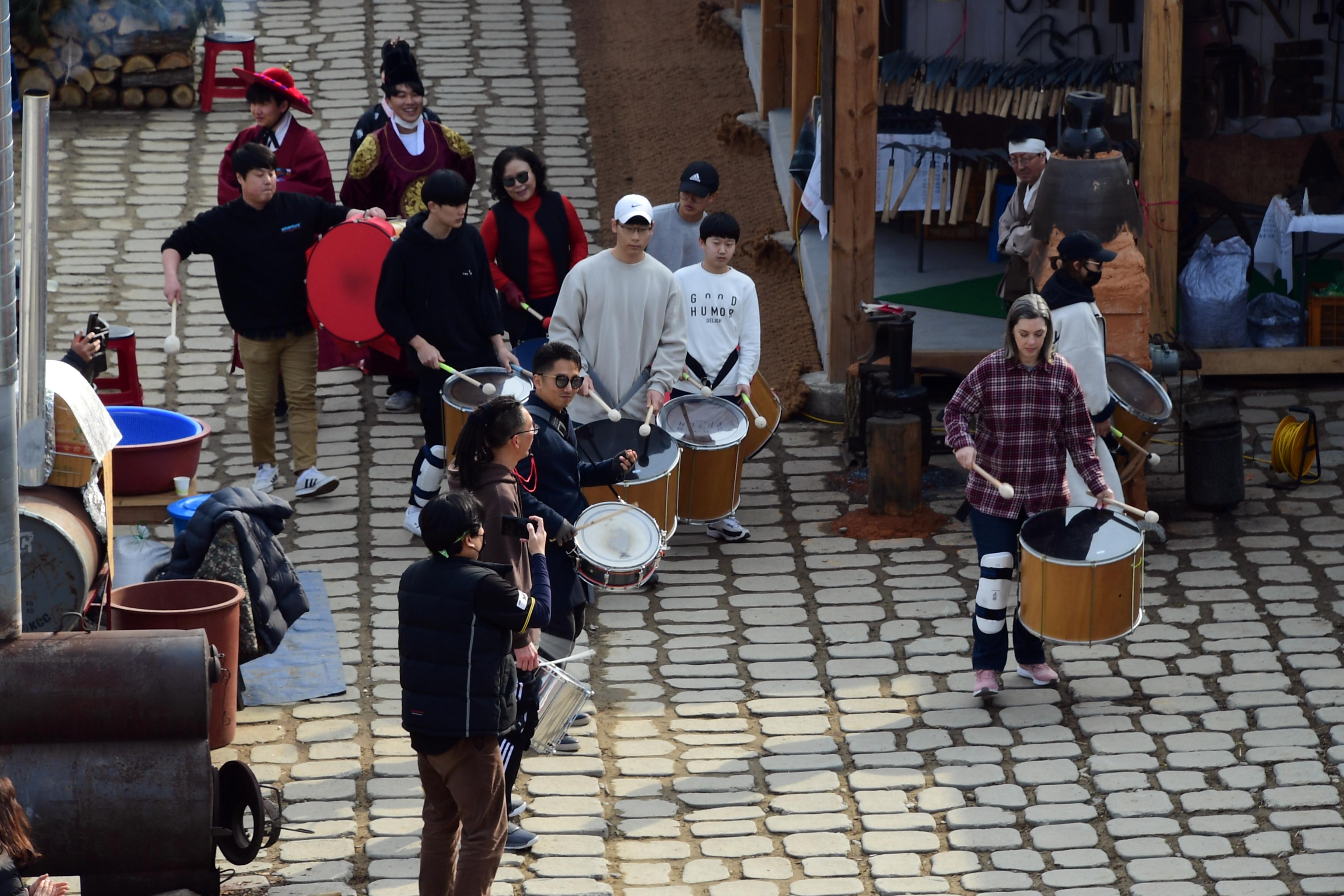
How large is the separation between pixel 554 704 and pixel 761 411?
3.14 meters

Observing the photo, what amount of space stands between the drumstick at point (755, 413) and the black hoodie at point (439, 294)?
1.27 meters

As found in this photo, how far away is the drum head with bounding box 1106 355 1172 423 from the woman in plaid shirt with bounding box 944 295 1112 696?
3.62 ft

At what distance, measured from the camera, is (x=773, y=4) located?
45.9 ft

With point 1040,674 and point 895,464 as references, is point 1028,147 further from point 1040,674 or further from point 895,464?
point 1040,674

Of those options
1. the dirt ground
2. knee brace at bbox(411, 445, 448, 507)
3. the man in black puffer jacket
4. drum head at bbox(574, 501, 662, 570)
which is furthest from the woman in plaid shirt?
the dirt ground

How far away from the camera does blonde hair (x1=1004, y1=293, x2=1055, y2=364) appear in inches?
280

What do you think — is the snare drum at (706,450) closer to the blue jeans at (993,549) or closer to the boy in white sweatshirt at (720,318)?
the boy in white sweatshirt at (720,318)

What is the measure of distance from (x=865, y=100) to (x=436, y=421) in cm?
324

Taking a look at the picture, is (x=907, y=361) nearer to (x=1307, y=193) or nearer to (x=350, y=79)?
(x=1307, y=193)

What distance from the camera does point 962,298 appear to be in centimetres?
1210

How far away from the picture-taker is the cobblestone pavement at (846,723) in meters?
6.21

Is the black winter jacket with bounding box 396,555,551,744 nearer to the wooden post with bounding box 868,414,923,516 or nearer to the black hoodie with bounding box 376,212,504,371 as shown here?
the black hoodie with bounding box 376,212,504,371

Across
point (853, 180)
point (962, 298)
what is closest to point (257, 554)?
point (853, 180)

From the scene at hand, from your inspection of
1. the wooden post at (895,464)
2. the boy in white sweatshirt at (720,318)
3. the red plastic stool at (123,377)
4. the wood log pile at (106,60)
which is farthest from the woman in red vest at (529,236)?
the wood log pile at (106,60)
